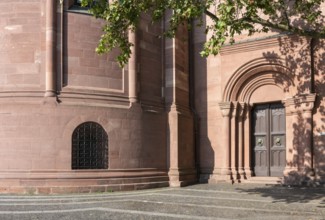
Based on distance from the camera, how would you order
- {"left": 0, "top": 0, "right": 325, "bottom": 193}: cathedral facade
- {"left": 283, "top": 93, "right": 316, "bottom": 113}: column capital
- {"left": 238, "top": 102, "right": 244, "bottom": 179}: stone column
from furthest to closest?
{"left": 238, "top": 102, "right": 244, "bottom": 179}: stone column < {"left": 283, "top": 93, "right": 316, "bottom": 113}: column capital < {"left": 0, "top": 0, "right": 325, "bottom": 193}: cathedral facade

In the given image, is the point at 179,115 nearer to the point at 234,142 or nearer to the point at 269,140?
the point at 234,142

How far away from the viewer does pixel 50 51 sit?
14.1m

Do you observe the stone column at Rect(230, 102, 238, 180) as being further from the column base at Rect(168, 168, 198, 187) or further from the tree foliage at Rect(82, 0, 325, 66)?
the tree foliage at Rect(82, 0, 325, 66)

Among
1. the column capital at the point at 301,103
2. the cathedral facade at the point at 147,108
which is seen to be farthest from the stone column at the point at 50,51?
the column capital at the point at 301,103

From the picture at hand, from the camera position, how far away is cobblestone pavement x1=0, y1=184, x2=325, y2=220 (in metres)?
9.61

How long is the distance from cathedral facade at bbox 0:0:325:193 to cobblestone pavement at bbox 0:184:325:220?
119 centimetres

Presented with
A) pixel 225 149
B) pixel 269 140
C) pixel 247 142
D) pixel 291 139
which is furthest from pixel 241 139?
pixel 291 139

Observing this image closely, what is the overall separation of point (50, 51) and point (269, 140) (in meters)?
9.21

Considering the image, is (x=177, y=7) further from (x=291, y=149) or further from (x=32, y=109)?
(x=291, y=149)

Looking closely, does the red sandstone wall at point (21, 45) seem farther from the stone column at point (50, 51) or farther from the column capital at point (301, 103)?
the column capital at point (301, 103)

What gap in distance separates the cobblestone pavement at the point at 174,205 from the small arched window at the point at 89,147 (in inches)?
47.9

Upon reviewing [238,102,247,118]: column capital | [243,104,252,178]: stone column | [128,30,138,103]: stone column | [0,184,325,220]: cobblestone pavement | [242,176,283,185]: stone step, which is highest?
[128,30,138,103]: stone column

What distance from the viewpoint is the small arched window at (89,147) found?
14.2 m

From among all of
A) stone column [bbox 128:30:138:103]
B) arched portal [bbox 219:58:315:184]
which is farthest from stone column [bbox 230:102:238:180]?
stone column [bbox 128:30:138:103]
